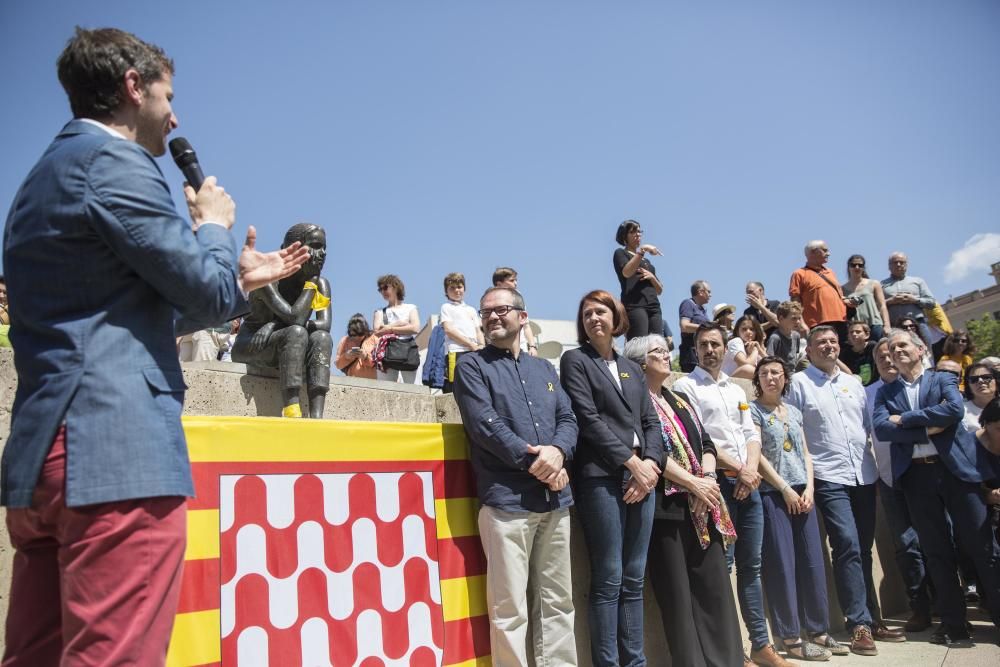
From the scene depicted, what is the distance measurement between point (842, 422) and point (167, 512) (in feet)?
18.3

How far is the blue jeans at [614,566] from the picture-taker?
4.08 meters

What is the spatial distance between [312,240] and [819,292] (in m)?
7.13

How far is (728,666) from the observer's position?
443cm

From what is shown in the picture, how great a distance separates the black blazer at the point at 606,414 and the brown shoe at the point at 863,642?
230cm

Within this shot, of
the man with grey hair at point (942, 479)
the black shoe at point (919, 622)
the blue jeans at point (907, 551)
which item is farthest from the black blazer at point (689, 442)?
the black shoe at point (919, 622)

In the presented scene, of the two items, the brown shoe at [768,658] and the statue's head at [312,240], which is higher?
the statue's head at [312,240]

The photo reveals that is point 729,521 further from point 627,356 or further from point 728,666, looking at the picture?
point 627,356

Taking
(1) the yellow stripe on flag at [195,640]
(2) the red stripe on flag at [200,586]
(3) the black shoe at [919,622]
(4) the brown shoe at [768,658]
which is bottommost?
(3) the black shoe at [919,622]

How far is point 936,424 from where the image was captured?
5801 millimetres

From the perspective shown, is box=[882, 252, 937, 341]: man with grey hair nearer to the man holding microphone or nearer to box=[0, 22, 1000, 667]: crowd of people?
box=[0, 22, 1000, 667]: crowd of people

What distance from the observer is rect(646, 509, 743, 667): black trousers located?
14.5 ft

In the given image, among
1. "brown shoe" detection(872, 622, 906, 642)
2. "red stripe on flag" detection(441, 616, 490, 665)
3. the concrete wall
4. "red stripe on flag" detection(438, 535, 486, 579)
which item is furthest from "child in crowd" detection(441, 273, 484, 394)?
"brown shoe" detection(872, 622, 906, 642)

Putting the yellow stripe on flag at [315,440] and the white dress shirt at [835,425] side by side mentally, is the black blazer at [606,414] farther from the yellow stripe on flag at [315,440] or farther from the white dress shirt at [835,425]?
the white dress shirt at [835,425]

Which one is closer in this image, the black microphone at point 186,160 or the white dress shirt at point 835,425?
the black microphone at point 186,160
